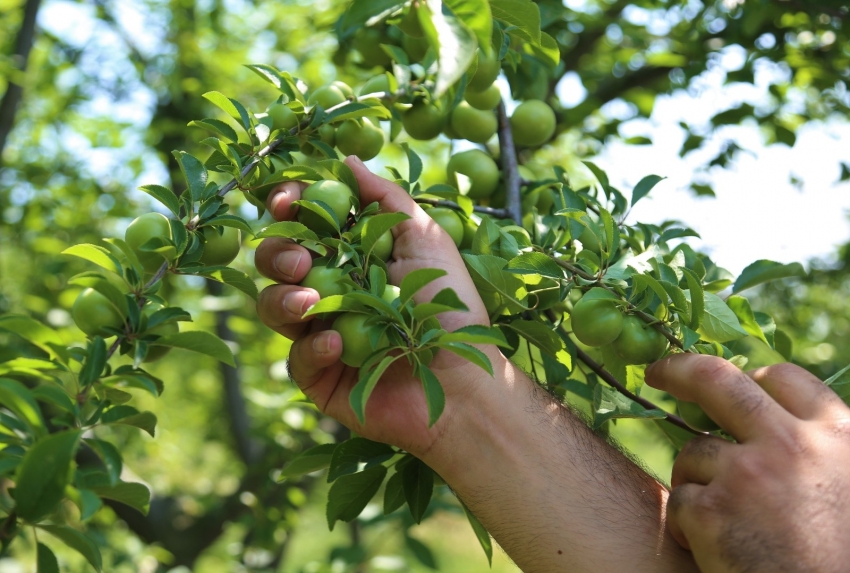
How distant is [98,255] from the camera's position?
0.98m

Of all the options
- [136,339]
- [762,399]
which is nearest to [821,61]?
[762,399]

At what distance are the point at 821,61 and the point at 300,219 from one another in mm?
2023

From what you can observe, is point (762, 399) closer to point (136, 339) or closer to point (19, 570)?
point (136, 339)

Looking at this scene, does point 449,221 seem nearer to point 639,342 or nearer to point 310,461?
point 639,342

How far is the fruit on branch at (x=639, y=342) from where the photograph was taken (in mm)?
1118

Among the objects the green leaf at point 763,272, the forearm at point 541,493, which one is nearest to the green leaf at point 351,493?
the forearm at point 541,493

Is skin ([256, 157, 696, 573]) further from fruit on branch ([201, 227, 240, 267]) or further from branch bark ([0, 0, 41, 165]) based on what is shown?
branch bark ([0, 0, 41, 165])

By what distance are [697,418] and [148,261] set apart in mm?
925

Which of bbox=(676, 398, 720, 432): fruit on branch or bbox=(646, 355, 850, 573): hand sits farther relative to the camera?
bbox=(676, 398, 720, 432): fruit on branch

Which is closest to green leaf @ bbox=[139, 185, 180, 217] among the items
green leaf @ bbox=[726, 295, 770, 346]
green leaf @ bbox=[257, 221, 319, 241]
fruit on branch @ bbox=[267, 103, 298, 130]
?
green leaf @ bbox=[257, 221, 319, 241]

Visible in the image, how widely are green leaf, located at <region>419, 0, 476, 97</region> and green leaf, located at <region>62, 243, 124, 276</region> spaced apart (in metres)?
0.55

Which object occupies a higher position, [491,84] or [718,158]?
[491,84]

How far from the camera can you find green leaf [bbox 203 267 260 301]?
102 centimetres

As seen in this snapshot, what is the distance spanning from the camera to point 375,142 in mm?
1322
